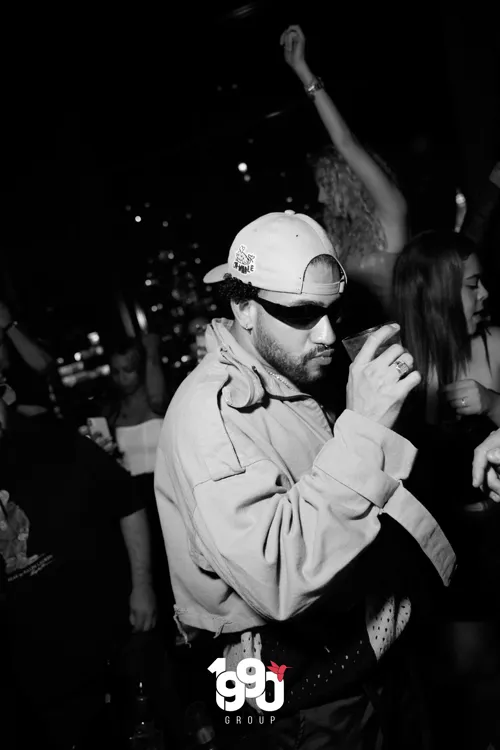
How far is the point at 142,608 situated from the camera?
7.29ft

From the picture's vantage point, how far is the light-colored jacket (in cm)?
109

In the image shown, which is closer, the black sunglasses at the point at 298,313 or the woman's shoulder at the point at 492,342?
the black sunglasses at the point at 298,313

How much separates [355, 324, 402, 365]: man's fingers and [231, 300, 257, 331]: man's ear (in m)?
0.37

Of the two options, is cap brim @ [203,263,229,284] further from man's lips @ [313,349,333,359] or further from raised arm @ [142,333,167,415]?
raised arm @ [142,333,167,415]

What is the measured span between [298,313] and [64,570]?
1405mm

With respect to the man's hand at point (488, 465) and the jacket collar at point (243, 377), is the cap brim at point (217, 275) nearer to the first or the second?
the jacket collar at point (243, 377)

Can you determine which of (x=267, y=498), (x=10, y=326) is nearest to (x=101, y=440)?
(x=10, y=326)

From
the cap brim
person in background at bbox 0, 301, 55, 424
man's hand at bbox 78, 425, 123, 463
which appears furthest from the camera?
man's hand at bbox 78, 425, 123, 463

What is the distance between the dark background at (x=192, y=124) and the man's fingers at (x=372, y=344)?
313 centimetres

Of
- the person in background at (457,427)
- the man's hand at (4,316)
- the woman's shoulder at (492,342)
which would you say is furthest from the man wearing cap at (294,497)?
the man's hand at (4,316)

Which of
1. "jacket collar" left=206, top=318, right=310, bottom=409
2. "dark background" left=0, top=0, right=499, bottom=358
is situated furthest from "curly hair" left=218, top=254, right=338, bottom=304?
"dark background" left=0, top=0, right=499, bottom=358

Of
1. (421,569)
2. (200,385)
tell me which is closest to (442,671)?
(421,569)

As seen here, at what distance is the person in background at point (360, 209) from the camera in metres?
2.35

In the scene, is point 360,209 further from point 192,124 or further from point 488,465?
point 192,124
